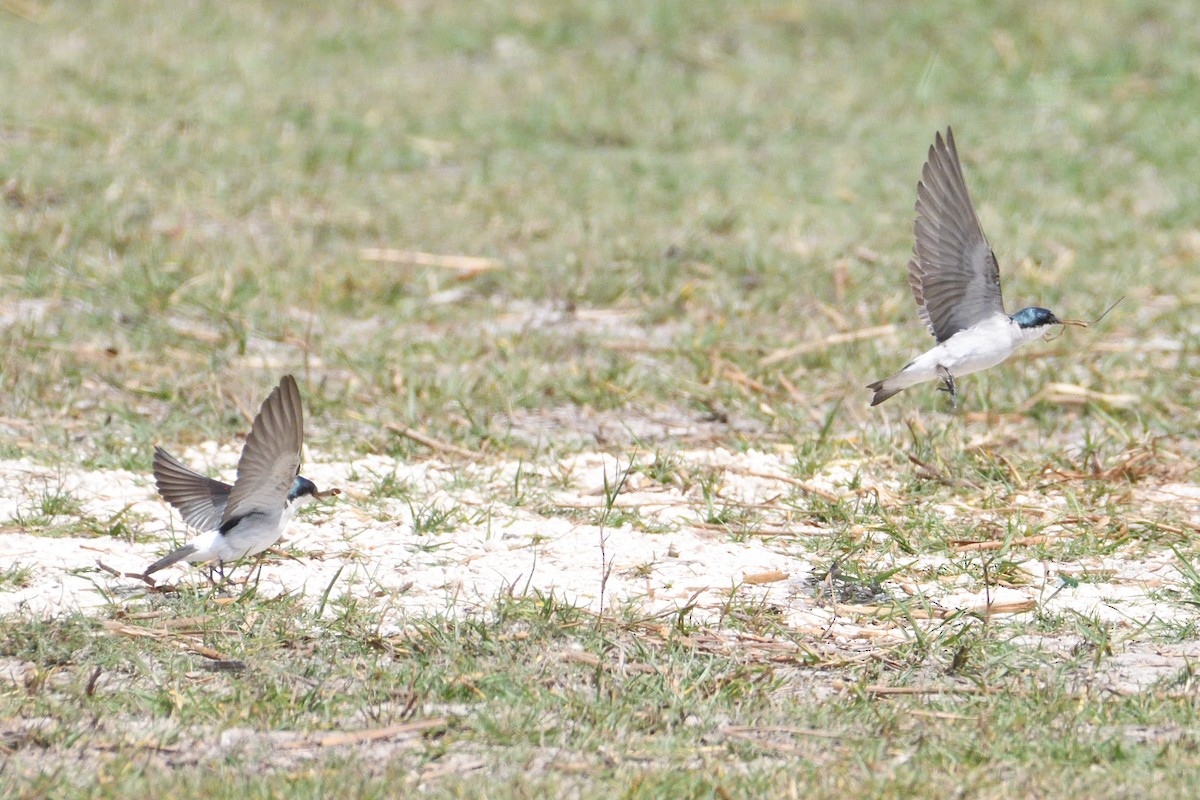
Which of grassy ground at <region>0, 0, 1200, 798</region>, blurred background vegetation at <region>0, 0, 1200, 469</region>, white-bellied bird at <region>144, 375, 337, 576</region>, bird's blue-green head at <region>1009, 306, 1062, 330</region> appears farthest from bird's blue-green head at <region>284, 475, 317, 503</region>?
bird's blue-green head at <region>1009, 306, 1062, 330</region>

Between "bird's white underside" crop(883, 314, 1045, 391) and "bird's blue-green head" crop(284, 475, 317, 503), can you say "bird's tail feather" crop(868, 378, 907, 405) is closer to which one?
"bird's white underside" crop(883, 314, 1045, 391)

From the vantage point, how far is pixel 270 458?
392 centimetres

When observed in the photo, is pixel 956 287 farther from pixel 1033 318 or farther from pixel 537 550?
pixel 537 550

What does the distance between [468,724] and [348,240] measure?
4.32 meters

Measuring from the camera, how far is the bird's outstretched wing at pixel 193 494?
421 cm

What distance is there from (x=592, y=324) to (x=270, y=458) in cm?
297

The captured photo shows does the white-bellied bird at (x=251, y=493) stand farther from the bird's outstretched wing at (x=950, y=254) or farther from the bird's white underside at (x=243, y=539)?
the bird's outstretched wing at (x=950, y=254)

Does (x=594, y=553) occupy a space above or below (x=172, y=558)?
below

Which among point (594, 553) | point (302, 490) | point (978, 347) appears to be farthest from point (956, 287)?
point (302, 490)

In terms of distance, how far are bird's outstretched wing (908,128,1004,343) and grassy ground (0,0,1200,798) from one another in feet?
1.84

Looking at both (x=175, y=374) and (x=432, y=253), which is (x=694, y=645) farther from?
(x=432, y=253)

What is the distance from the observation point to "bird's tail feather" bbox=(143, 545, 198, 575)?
12.9 feet

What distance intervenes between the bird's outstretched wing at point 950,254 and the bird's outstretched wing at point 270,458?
1.84 meters

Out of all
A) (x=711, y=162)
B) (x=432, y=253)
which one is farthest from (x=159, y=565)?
(x=711, y=162)
